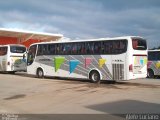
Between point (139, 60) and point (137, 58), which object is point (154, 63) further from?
point (137, 58)

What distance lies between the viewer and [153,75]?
89.1ft

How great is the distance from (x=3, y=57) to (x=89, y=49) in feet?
39.0

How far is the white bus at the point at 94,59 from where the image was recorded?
18.7 m

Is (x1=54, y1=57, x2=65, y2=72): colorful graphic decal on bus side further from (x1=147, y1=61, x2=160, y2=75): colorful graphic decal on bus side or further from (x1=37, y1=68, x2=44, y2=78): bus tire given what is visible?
(x1=147, y1=61, x2=160, y2=75): colorful graphic decal on bus side

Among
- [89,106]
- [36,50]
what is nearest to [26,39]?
[36,50]

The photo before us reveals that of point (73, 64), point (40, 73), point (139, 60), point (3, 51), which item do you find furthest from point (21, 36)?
point (139, 60)

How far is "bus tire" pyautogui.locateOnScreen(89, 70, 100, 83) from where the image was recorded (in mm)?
20391

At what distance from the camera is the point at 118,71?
19062mm

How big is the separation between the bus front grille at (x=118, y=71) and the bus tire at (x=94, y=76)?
4.66ft

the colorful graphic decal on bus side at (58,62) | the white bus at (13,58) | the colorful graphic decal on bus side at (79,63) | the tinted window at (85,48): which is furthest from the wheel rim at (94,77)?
the white bus at (13,58)

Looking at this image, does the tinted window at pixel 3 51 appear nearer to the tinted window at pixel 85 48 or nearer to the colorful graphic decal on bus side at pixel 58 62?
the tinted window at pixel 85 48

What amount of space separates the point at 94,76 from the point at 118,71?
214 centimetres

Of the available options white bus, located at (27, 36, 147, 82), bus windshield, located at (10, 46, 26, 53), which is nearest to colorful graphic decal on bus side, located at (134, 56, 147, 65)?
white bus, located at (27, 36, 147, 82)

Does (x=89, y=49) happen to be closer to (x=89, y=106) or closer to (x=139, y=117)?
(x=89, y=106)
